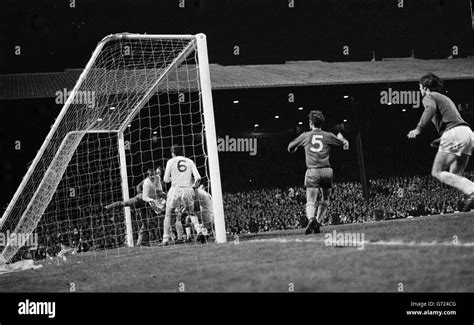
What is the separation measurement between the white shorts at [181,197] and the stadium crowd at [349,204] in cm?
797

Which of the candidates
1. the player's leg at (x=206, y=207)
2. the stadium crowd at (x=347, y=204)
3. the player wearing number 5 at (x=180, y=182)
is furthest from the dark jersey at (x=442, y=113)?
the stadium crowd at (x=347, y=204)

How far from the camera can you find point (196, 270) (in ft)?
20.9

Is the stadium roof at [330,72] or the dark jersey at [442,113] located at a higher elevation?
the stadium roof at [330,72]

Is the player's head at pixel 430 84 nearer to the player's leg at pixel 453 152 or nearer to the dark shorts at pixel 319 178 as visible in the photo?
the player's leg at pixel 453 152

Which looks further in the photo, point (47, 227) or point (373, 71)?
point (373, 71)

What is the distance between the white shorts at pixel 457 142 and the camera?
7387 millimetres

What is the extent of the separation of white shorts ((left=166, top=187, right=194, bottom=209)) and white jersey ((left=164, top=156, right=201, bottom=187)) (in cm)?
6

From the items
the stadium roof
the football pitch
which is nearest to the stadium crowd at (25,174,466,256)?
the stadium roof

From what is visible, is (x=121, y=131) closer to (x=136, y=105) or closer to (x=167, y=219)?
(x=136, y=105)

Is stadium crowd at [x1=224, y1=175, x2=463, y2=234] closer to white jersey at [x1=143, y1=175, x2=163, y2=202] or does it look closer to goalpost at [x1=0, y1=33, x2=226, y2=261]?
white jersey at [x1=143, y1=175, x2=163, y2=202]

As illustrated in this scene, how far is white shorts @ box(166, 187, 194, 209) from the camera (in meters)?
9.88

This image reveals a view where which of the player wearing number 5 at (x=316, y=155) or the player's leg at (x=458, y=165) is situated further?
the player wearing number 5 at (x=316, y=155)

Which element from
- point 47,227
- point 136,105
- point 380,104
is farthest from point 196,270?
point 380,104
